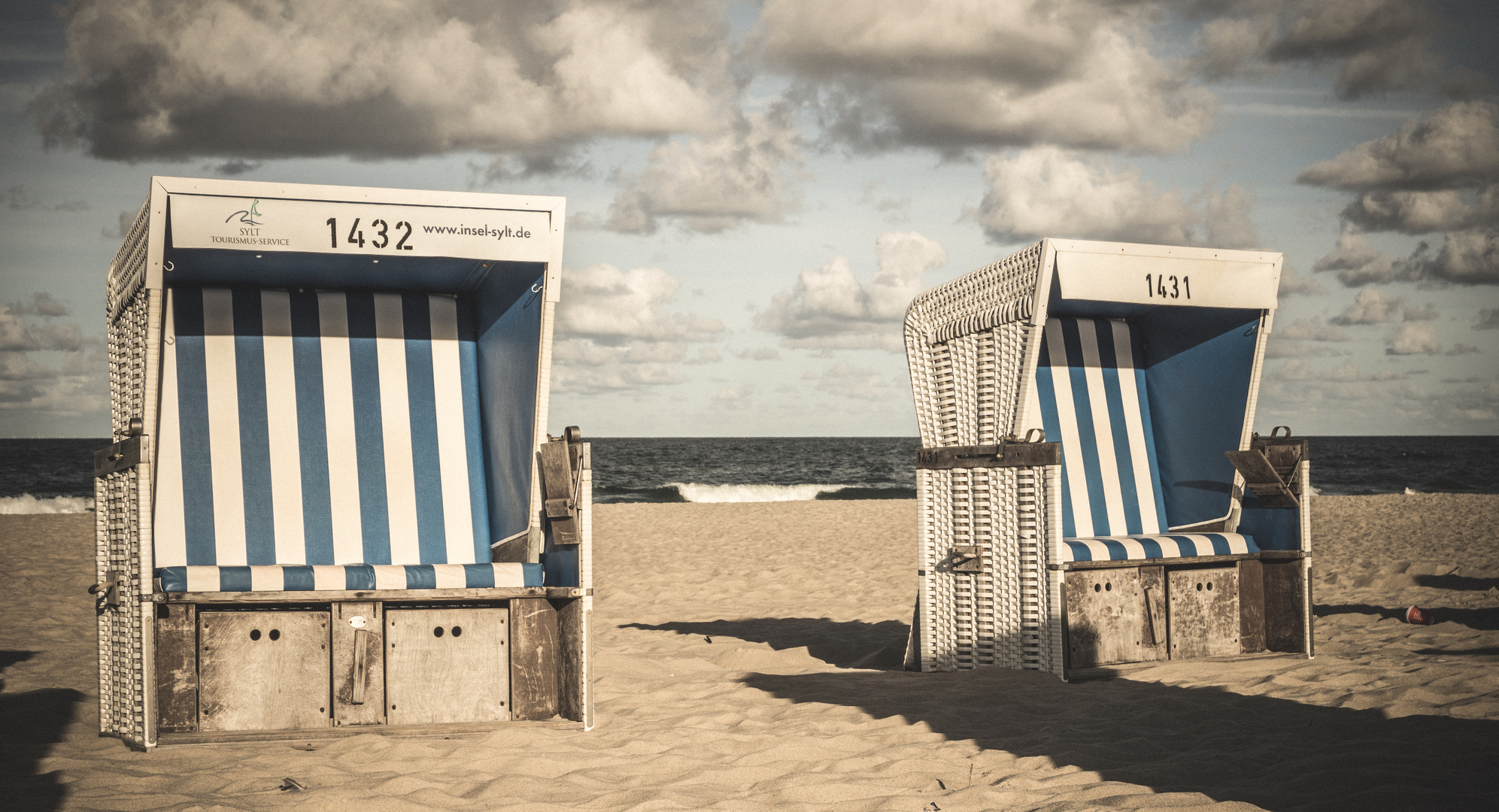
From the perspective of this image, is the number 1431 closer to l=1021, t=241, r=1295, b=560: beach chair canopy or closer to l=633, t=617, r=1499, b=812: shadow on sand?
l=1021, t=241, r=1295, b=560: beach chair canopy

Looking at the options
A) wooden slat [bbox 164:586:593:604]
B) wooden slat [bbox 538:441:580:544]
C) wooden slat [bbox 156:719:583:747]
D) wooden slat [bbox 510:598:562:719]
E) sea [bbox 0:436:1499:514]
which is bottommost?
sea [bbox 0:436:1499:514]

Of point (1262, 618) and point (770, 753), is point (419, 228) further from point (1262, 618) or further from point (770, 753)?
point (1262, 618)

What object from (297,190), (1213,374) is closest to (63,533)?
(297,190)

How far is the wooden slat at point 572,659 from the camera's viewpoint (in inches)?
153

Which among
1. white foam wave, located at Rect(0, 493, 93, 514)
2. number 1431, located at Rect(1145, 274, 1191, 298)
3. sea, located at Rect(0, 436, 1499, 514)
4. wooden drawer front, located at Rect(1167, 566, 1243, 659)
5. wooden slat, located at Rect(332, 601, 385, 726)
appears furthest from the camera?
sea, located at Rect(0, 436, 1499, 514)

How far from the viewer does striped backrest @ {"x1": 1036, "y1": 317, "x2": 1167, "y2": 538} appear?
5793 mm

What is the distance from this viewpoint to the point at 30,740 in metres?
3.83

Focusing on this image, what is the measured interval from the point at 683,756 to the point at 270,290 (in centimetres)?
285

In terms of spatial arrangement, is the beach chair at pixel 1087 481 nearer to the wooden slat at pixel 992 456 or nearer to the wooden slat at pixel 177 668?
the wooden slat at pixel 992 456

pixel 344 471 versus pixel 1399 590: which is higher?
pixel 344 471

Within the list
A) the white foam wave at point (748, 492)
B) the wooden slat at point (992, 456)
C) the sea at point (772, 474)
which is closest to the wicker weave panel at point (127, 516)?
the wooden slat at point (992, 456)

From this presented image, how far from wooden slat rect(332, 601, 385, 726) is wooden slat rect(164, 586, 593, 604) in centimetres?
7

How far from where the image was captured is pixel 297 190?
12.4 ft

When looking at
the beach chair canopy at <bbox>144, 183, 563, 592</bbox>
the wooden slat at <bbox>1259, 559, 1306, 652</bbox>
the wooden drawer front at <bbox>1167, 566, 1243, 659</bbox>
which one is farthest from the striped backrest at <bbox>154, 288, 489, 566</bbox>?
the wooden slat at <bbox>1259, 559, 1306, 652</bbox>
